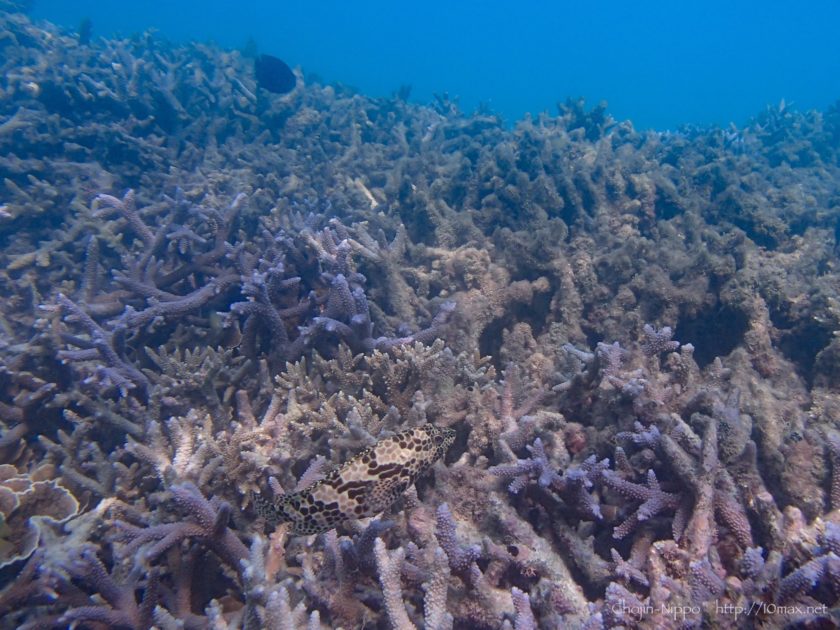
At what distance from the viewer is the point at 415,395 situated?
3.99 meters

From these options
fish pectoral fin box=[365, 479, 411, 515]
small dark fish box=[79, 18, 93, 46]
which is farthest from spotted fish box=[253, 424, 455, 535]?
small dark fish box=[79, 18, 93, 46]

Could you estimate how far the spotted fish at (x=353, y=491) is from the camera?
262cm

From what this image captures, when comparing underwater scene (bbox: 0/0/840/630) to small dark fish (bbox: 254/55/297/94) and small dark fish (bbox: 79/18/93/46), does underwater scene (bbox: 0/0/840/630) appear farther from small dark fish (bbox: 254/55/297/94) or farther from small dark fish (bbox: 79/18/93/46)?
small dark fish (bbox: 79/18/93/46)

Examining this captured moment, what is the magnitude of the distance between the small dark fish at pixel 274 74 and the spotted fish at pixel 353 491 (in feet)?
36.5

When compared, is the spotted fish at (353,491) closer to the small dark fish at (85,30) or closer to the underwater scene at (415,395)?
the underwater scene at (415,395)

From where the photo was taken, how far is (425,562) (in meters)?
2.88

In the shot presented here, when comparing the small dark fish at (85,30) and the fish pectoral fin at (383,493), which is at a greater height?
the small dark fish at (85,30)

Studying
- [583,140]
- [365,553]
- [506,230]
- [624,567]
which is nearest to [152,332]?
[365,553]

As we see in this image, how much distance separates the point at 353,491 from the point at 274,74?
11452 millimetres

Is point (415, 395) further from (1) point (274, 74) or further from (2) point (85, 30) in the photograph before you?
(2) point (85, 30)

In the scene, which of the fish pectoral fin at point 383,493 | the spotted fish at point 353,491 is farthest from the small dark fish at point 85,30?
the fish pectoral fin at point 383,493

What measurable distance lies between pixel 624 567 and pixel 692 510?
61cm

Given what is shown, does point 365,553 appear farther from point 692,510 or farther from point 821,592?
point 821,592

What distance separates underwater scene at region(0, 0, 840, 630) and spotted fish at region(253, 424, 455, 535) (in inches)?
0.7
